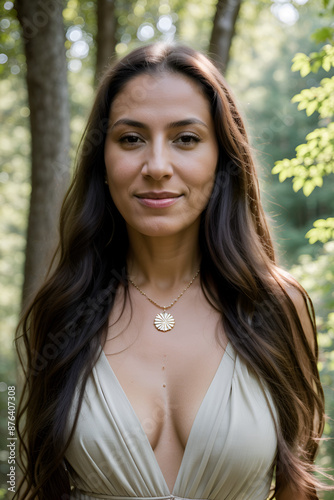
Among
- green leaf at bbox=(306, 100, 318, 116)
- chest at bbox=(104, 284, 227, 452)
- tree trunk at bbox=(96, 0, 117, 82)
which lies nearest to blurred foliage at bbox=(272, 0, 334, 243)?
green leaf at bbox=(306, 100, 318, 116)

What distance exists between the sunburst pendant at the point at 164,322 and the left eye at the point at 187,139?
709 mm

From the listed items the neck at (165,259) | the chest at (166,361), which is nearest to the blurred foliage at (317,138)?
the neck at (165,259)

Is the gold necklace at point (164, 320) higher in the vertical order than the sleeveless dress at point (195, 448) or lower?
higher

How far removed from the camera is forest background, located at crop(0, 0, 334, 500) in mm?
2980

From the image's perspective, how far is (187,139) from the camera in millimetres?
2146

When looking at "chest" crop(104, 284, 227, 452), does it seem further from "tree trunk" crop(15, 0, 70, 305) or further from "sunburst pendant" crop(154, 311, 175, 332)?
"tree trunk" crop(15, 0, 70, 305)

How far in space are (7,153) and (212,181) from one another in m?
13.0

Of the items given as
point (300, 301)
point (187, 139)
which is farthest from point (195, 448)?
point (187, 139)

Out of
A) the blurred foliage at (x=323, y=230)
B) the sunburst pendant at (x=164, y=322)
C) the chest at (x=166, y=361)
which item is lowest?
the chest at (x=166, y=361)

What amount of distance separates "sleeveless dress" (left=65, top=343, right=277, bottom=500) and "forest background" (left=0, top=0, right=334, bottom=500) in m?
1.00

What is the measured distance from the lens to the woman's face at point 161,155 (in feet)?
6.88

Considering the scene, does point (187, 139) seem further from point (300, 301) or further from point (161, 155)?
point (300, 301)

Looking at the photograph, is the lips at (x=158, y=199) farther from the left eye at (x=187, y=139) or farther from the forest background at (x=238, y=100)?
the forest background at (x=238, y=100)

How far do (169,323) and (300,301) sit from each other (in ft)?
1.83
